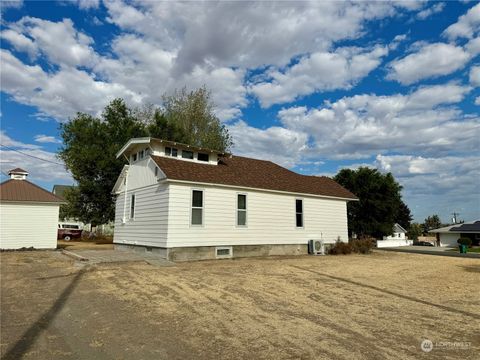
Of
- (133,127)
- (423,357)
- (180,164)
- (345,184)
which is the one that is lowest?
(423,357)

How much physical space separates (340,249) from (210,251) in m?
8.76

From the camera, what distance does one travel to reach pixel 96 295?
9.05m

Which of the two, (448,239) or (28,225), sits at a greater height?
(28,225)

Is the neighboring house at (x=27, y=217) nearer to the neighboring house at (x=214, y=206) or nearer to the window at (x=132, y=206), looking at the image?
the neighboring house at (x=214, y=206)

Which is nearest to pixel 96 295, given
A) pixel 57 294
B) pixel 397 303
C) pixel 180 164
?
pixel 57 294

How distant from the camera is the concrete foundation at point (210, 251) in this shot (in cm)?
1592

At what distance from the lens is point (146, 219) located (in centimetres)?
1789

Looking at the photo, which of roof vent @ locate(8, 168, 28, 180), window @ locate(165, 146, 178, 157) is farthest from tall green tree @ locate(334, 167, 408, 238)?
roof vent @ locate(8, 168, 28, 180)

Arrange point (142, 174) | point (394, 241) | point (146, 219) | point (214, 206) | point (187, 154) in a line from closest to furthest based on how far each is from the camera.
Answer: point (214, 206) < point (146, 219) < point (142, 174) < point (187, 154) < point (394, 241)

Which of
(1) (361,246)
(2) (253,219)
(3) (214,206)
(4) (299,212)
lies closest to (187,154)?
(3) (214,206)

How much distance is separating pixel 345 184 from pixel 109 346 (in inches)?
1785

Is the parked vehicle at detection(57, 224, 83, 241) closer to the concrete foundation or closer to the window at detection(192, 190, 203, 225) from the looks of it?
the concrete foundation

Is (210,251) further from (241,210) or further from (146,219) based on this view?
(146,219)

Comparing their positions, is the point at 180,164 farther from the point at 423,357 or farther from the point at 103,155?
the point at 103,155
